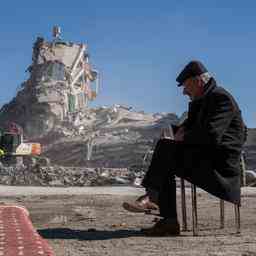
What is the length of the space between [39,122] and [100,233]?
46.6 meters

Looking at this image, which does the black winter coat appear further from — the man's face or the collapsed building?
the collapsed building

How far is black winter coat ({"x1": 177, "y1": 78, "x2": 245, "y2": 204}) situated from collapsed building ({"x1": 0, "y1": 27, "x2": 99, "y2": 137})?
150 ft

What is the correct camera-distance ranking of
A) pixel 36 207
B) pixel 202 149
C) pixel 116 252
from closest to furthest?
1. pixel 116 252
2. pixel 202 149
3. pixel 36 207

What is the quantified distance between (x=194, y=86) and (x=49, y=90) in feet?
154

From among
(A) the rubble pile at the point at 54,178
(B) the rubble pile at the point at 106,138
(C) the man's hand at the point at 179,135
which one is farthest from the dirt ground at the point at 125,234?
(B) the rubble pile at the point at 106,138

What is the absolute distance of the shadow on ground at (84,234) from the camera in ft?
15.3

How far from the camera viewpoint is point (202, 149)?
15.9 feet

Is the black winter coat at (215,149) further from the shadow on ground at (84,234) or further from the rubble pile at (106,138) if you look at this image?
the rubble pile at (106,138)

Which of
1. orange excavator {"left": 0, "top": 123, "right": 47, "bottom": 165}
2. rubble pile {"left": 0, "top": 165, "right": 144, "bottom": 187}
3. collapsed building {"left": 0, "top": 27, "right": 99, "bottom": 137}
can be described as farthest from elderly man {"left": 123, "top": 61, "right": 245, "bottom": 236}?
collapsed building {"left": 0, "top": 27, "right": 99, "bottom": 137}

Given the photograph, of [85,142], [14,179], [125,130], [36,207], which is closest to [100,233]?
[36,207]

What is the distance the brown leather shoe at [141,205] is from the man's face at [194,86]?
0.87m

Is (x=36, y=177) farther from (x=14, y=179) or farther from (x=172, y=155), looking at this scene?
(x=172, y=155)

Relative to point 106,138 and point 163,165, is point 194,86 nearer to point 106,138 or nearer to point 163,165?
point 163,165

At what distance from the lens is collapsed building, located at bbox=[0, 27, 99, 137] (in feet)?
167
